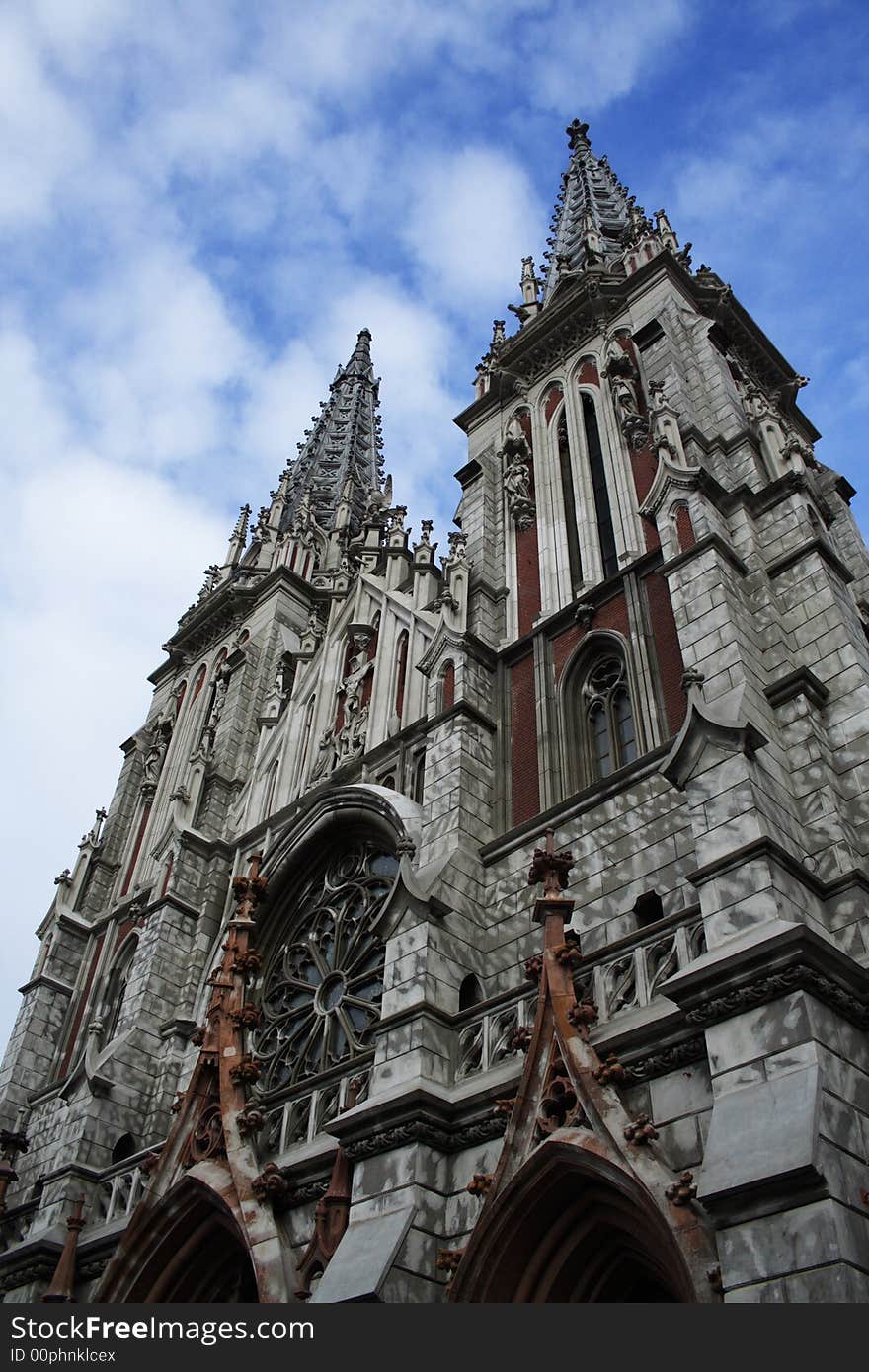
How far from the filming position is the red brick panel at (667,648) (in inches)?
506

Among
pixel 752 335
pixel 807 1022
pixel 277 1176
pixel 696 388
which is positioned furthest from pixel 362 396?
pixel 807 1022

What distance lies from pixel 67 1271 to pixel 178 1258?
1.86 meters

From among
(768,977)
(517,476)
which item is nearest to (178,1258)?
(768,977)

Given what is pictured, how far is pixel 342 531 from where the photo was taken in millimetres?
31375

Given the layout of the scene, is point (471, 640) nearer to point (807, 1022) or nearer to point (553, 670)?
point (553, 670)

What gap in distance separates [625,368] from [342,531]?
13801 mm

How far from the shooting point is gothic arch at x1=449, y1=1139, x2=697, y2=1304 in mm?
8914

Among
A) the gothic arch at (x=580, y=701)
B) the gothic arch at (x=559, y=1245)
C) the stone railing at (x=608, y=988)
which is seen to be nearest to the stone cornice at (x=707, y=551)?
the gothic arch at (x=580, y=701)

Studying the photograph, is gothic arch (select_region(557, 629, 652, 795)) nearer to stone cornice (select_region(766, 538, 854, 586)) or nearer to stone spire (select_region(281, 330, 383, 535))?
stone cornice (select_region(766, 538, 854, 586))

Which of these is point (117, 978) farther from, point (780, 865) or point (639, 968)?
point (780, 865)

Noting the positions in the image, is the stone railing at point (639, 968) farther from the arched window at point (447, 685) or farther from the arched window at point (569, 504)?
the arched window at point (569, 504)

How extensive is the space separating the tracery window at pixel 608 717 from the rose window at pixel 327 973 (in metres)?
3.38

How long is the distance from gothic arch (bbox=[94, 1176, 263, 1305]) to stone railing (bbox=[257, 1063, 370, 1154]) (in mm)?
996

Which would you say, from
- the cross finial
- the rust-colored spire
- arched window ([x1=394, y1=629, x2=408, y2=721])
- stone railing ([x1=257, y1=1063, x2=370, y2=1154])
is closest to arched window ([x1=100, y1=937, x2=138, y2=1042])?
the rust-colored spire
